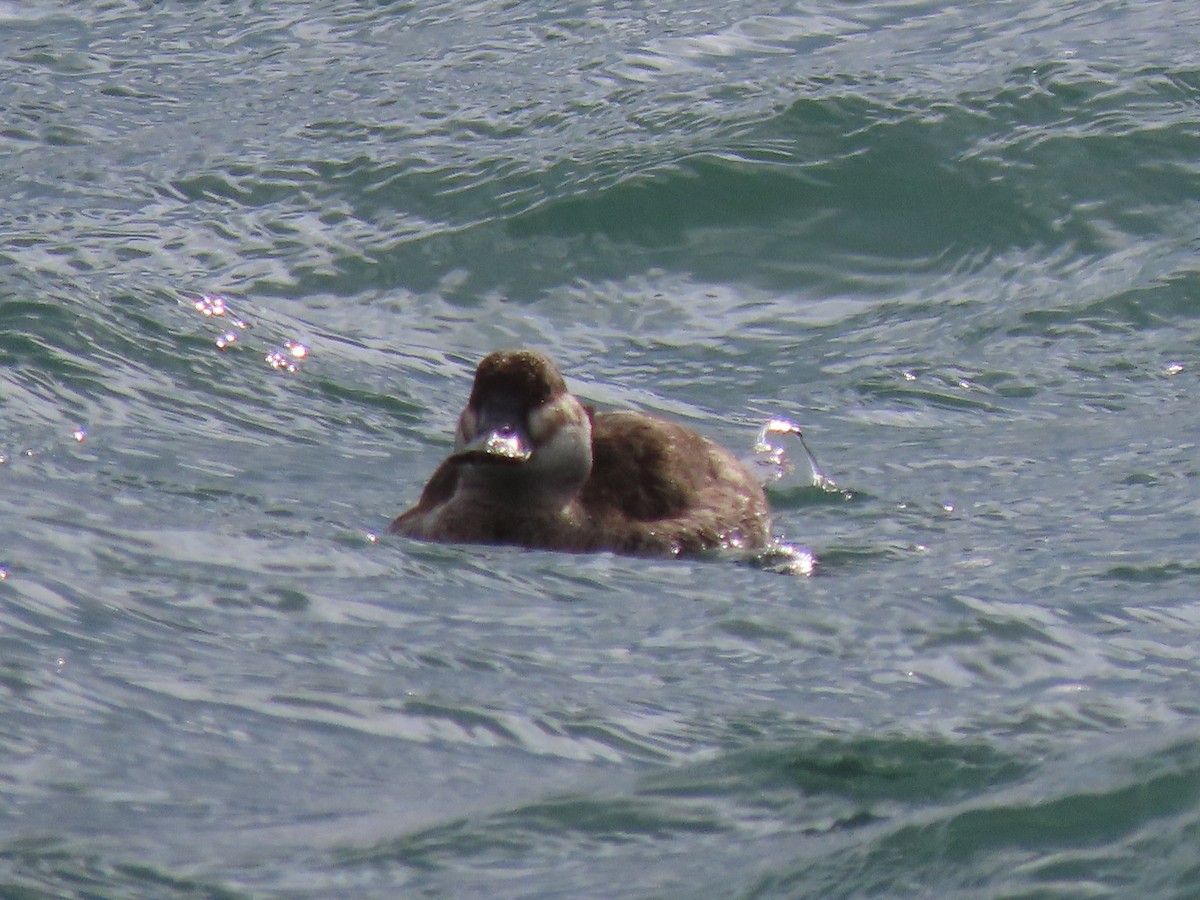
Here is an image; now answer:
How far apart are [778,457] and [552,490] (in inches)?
66.9

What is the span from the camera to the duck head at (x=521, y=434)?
8.29m

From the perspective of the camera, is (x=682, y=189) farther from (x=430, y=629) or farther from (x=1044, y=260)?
(x=430, y=629)

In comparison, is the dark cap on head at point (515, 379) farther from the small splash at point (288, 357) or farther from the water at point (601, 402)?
the small splash at point (288, 357)

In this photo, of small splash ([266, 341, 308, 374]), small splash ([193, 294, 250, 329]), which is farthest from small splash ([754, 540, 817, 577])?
small splash ([193, 294, 250, 329])

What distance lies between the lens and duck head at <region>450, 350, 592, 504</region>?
8.29 metres

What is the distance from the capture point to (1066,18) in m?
15.0

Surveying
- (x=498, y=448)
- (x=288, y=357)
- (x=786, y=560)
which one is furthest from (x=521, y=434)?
(x=288, y=357)

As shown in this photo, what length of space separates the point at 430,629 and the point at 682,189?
21.2ft

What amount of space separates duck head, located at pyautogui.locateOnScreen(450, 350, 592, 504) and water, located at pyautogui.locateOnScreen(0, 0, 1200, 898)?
17.1 inches

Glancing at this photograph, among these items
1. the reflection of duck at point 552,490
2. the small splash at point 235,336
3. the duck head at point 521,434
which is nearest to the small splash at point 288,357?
the small splash at point 235,336

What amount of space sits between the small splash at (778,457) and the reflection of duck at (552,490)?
31.9 inches

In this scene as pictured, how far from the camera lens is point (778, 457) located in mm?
9867

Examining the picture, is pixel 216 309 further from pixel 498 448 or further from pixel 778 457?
pixel 498 448

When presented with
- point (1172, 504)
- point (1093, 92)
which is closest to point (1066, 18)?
point (1093, 92)
